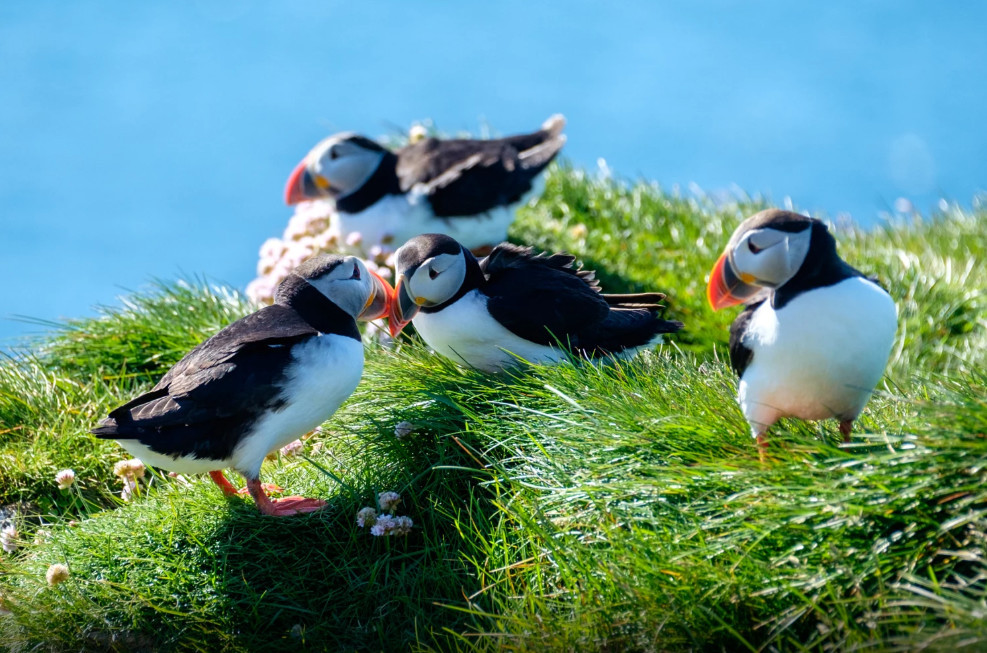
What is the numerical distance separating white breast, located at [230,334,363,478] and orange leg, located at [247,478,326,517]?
0.20 feet

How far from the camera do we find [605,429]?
3631 millimetres

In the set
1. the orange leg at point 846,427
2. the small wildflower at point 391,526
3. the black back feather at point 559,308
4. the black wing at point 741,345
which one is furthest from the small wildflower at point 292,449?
the orange leg at point 846,427

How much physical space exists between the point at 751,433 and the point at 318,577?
5.79ft

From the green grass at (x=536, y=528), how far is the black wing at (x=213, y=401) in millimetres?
385

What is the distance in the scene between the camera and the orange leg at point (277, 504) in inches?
159

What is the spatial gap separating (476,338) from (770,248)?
4.94 feet

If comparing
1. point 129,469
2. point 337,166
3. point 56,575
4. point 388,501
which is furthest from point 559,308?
point 337,166

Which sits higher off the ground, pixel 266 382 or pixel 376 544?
pixel 266 382

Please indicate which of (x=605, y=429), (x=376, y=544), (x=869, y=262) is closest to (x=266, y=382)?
(x=376, y=544)

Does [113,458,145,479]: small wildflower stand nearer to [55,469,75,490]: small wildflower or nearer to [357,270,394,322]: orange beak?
[55,469,75,490]: small wildflower

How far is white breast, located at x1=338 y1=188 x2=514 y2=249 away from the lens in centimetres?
717

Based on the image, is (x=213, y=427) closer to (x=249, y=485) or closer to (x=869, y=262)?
(x=249, y=485)

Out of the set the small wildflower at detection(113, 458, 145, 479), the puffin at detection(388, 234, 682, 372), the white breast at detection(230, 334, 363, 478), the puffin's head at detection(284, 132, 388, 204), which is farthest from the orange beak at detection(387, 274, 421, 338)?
the puffin's head at detection(284, 132, 388, 204)

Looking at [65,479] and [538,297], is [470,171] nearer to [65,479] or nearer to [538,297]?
[538,297]
